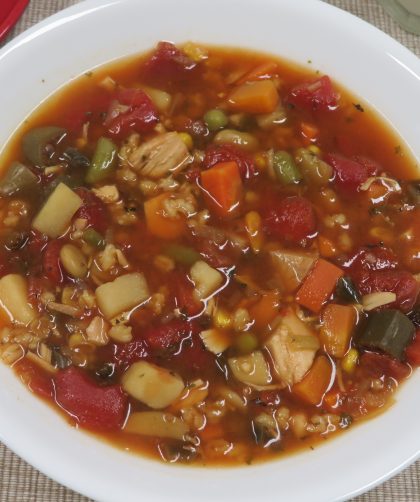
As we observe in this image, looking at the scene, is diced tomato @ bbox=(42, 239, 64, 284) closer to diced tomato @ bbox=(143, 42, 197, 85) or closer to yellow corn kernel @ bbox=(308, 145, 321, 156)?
diced tomato @ bbox=(143, 42, 197, 85)

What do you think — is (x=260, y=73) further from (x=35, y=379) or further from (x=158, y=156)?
(x=35, y=379)

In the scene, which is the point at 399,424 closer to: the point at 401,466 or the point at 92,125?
the point at 401,466

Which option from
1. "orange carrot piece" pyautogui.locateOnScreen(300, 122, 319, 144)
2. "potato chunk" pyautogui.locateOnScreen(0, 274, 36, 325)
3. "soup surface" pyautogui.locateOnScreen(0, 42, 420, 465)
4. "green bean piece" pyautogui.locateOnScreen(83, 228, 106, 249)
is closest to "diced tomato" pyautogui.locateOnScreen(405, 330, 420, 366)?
"soup surface" pyautogui.locateOnScreen(0, 42, 420, 465)

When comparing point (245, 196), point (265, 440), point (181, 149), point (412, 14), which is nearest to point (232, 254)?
point (245, 196)

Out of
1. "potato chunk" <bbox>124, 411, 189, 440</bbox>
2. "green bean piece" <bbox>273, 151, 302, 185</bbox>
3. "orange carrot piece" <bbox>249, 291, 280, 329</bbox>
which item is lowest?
"potato chunk" <bbox>124, 411, 189, 440</bbox>

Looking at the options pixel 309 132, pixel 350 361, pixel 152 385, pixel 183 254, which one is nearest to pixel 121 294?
pixel 183 254

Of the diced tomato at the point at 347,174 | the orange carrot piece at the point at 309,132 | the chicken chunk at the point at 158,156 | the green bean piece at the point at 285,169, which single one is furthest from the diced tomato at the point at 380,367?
the chicken chunk at the point at 158,156

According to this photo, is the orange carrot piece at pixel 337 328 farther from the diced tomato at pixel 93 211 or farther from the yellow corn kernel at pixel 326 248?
the diced tomato at pixel 93 211
